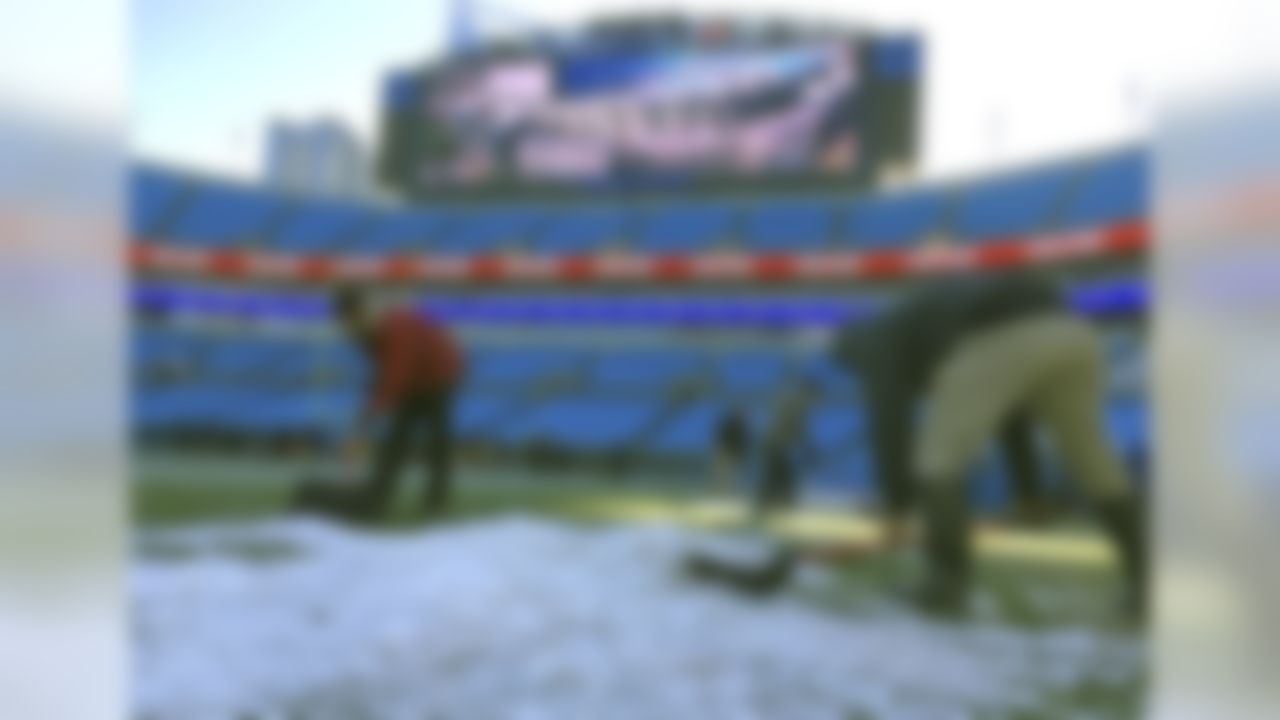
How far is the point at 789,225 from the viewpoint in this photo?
4.81 m

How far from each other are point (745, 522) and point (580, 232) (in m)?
1.58

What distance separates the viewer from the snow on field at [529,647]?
42.3 inches

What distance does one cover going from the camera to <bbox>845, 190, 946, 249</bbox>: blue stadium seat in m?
3.91

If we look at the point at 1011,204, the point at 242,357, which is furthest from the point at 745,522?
the point at 242,357

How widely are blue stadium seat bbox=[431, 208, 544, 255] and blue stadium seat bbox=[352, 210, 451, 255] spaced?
0.04 m

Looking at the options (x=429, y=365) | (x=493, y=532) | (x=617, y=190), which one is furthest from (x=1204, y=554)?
(x=617, y=190)

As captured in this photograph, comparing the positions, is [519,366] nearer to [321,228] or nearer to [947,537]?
[321,228]

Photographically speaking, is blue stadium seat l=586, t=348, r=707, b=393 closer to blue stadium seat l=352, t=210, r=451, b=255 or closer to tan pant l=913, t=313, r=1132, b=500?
blue stadium seat l=352, t=210, r=451, b=255

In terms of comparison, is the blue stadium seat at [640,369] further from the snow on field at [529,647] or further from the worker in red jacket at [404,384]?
the snow on field at [529,647]

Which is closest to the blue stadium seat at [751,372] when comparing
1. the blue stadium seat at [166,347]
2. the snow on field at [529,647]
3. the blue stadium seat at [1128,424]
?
the blue stadium seat at [166,347]

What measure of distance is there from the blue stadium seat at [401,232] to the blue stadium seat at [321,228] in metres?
0.05

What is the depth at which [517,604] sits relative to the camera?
154 cm

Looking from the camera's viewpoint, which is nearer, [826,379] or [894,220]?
[894,220]

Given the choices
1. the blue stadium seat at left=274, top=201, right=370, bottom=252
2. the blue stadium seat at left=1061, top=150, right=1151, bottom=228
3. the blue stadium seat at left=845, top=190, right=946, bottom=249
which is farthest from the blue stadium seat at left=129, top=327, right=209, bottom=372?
the blue stadium seat at left=1061, top=150, right=1151, bottom=228
